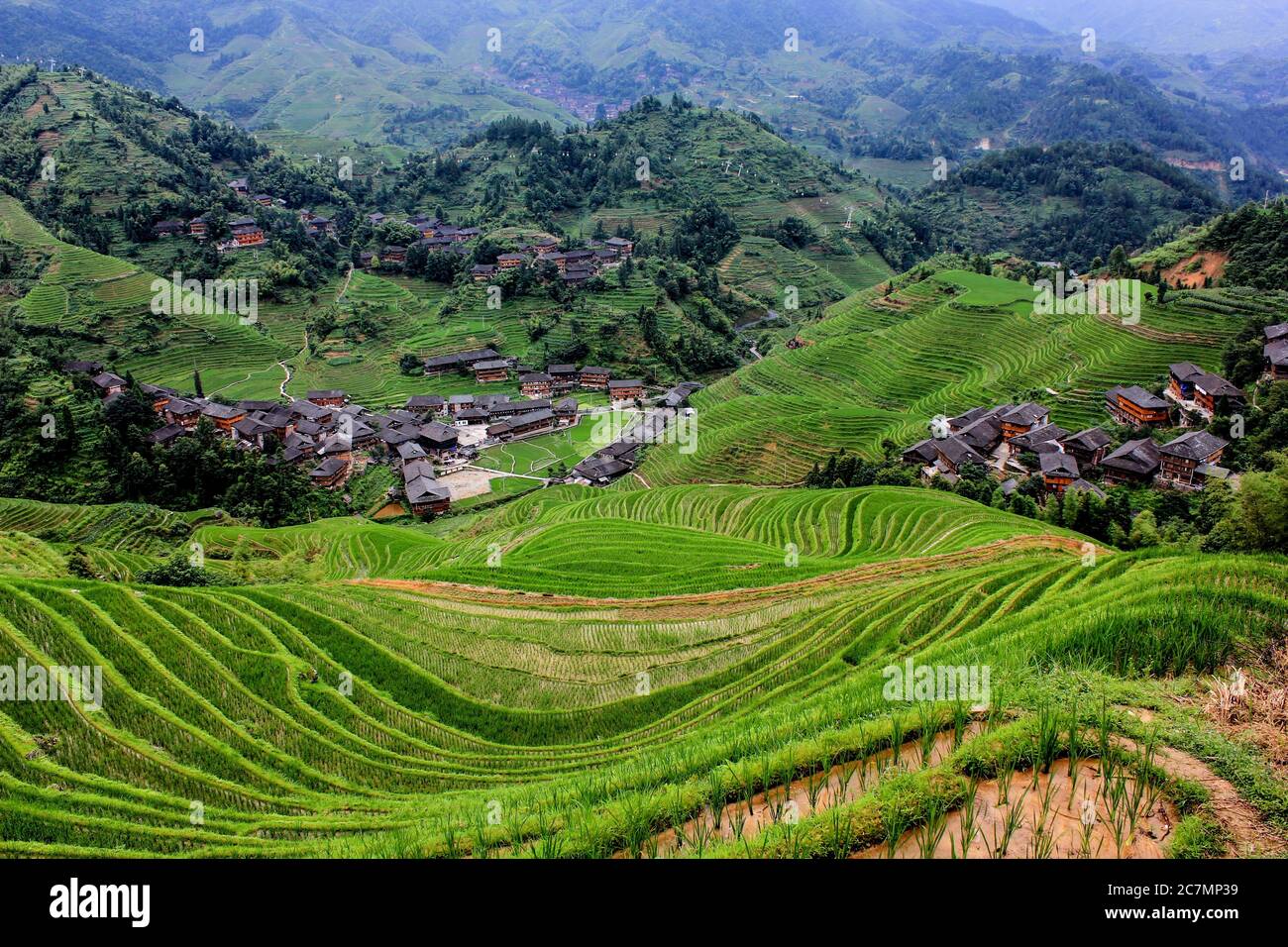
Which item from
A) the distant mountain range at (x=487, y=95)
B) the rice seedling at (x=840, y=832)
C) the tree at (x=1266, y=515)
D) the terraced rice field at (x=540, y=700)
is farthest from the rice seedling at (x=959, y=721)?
the distant mountain range at (x=487, y=95)

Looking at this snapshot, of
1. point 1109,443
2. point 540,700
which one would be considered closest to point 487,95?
point 1109,443

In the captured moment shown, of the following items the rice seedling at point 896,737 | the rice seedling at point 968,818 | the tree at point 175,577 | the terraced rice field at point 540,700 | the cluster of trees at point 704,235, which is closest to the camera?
the rice seedling at point 968,818

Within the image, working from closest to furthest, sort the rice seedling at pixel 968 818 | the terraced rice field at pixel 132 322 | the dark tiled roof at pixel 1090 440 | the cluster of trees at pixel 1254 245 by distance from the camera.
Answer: the rice seedling at pixel 968 818 → the dark tiled roof at pixel 1090 440 → the cluster of trees at pixel 1254 245 → the terraced rice field at pixel 132 322

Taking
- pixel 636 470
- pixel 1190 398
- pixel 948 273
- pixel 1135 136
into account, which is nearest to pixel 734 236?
pixel 948 273

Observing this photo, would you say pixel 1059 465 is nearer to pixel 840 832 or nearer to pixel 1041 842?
pixel 1041 842

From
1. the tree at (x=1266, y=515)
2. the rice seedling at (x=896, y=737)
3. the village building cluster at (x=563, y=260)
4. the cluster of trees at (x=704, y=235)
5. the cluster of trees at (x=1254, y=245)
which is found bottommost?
the rice seedling at (x=896, y=737)

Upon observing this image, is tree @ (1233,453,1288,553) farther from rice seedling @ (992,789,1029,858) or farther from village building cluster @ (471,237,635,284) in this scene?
village building cluster @ (471,237,635,284)

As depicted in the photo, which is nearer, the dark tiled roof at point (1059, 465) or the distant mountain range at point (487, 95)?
the dark tiled roof at point (1059, 465)

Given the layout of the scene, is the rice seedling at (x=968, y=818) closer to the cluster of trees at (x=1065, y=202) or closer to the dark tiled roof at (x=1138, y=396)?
Result: the dark tiled roof at (x=1138, y=396)
